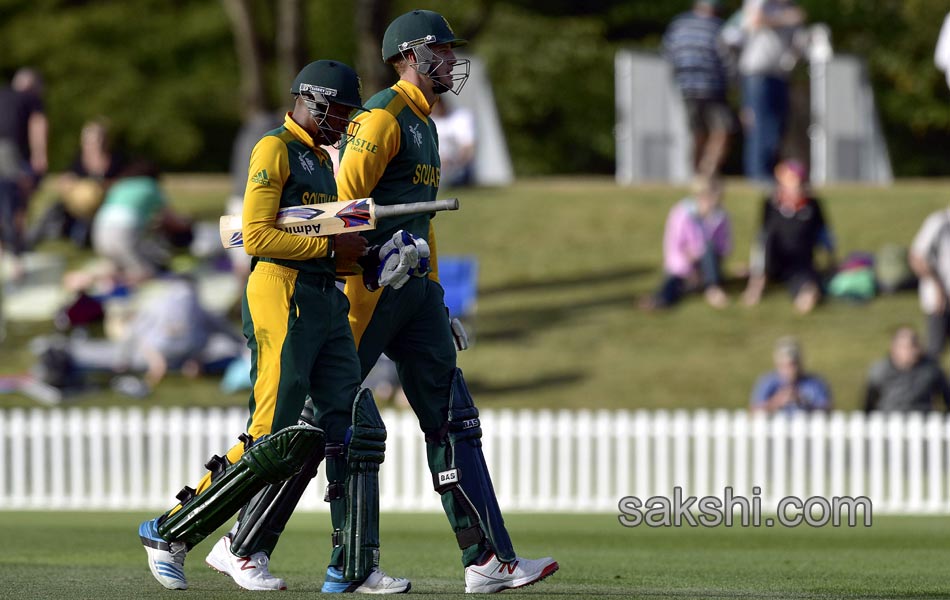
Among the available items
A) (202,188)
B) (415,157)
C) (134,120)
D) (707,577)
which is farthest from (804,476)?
(134,120)

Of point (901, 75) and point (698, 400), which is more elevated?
point (901, 75)

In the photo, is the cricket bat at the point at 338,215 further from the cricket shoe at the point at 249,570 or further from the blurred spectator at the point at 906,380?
the blurred spectator at the point at 906,380

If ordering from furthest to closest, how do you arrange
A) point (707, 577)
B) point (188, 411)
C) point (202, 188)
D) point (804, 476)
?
point (202, 188) < point (188, 411) < point (804, 476) < point (707, 577)

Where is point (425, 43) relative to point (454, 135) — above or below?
below

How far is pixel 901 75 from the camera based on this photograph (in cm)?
3353

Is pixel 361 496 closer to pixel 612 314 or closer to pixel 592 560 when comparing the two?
pixel 592 560

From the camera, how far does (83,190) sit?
70.9 feet

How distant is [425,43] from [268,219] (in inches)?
42.6

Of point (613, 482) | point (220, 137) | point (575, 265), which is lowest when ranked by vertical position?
point (613, 482)

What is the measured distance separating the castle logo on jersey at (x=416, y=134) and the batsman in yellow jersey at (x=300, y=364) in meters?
0.26

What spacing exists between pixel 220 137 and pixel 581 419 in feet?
74.8

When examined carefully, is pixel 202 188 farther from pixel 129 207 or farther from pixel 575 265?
pixel 575 265

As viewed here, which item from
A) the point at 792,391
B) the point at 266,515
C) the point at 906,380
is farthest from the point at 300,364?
the point at 906,380

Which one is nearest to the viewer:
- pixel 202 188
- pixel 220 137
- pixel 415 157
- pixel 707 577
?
pixel 415 157
